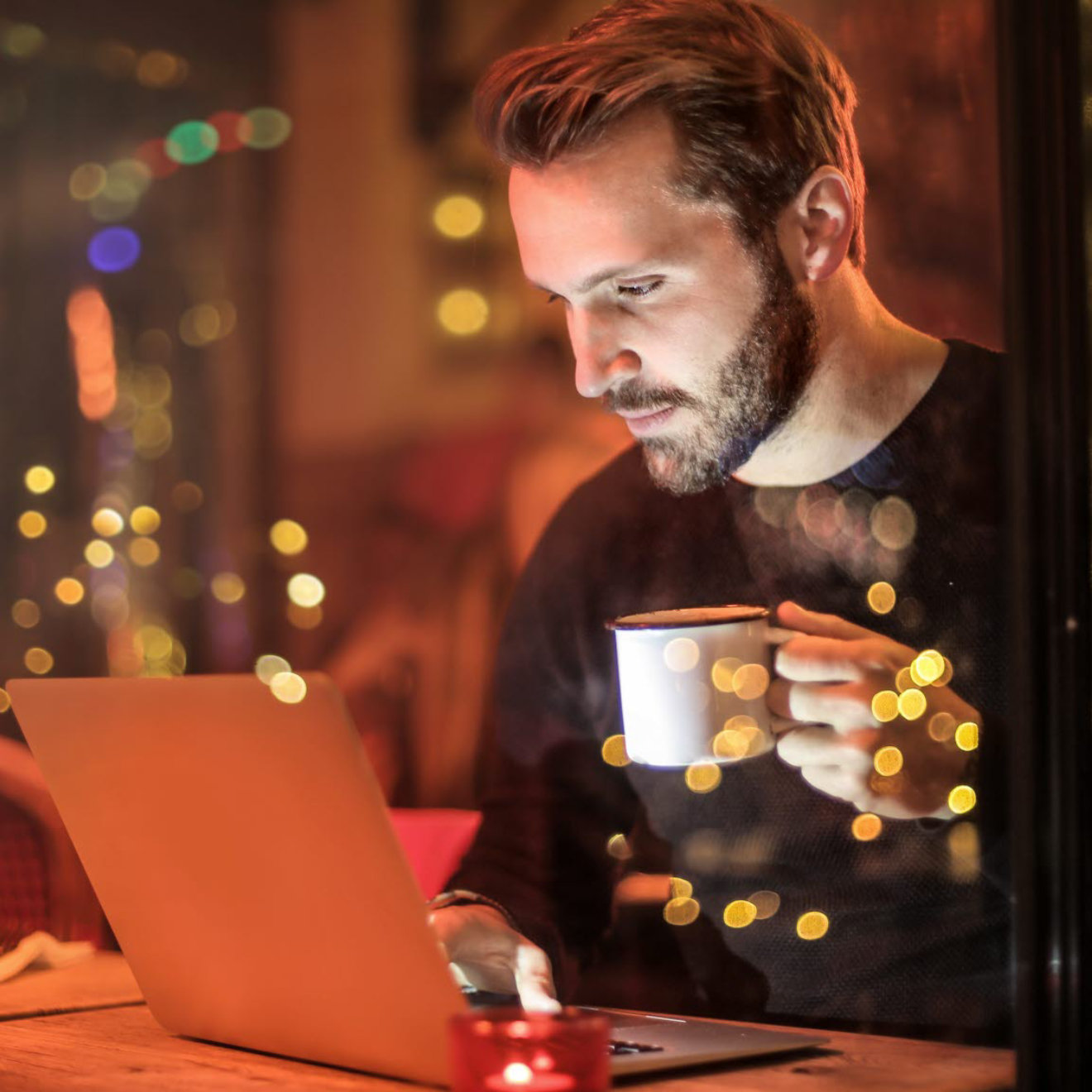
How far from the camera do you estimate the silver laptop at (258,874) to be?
3.27ft

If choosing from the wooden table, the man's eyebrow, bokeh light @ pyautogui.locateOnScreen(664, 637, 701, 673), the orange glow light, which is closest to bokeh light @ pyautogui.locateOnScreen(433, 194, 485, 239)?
the man's eyebrow

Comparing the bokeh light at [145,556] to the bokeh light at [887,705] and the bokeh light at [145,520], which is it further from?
the bokeh light at [887,705]

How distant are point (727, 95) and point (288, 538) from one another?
0.80 m

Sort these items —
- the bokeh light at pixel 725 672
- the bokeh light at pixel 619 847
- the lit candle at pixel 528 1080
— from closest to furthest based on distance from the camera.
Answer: the lit candle at pixel 528 1080 → the bokeh light at pixel 725 672 → the bokeh light at pixel 619 847

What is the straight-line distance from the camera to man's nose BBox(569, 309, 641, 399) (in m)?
1.54

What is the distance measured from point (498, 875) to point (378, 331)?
0.65 meters

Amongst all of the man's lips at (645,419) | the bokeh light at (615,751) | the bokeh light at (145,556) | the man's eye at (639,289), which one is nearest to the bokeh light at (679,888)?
the bokeh light at (615,751)

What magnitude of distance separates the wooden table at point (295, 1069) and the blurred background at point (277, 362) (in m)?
0.56

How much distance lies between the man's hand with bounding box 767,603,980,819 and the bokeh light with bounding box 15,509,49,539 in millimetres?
1065

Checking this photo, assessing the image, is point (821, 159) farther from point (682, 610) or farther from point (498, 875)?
point (498, 875)

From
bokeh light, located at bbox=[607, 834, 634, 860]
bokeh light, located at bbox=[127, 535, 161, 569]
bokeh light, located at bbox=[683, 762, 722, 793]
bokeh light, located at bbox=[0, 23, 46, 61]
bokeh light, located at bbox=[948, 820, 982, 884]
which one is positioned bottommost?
bokeh light, located at bbox=[607, 834, 634, 860]

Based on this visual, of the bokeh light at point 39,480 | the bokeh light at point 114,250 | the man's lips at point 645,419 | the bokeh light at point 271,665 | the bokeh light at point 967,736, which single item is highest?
the bokeh light at point 114,250

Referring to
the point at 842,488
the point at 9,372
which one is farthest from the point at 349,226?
the point at 842,488

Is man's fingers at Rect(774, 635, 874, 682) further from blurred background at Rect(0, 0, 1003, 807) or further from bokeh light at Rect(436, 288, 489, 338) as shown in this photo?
bokeh light at Rect(436, 288, 489, 338)
